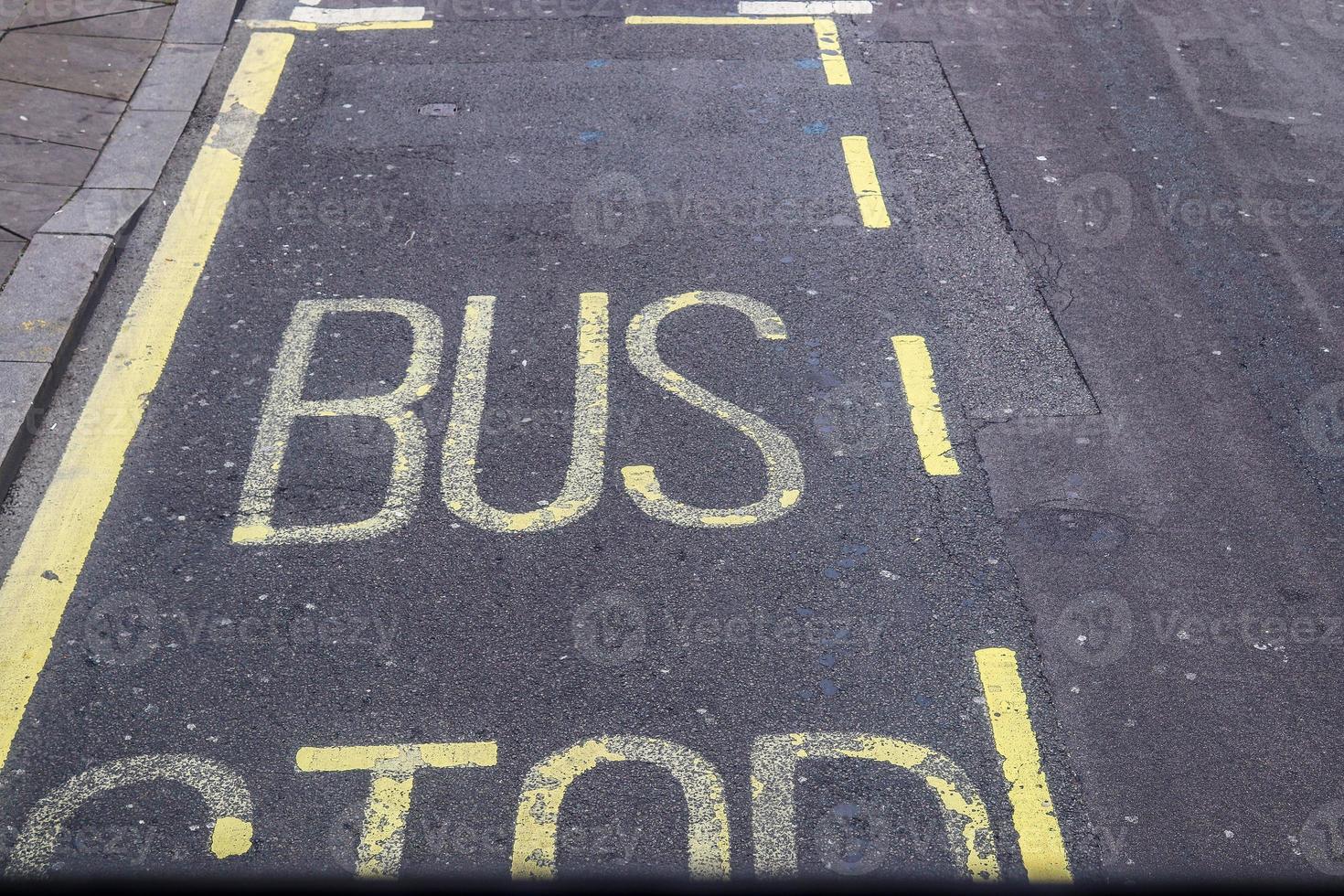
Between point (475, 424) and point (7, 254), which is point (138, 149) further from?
point (475, 424)

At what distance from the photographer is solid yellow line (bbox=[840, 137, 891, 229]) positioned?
22.1 ft

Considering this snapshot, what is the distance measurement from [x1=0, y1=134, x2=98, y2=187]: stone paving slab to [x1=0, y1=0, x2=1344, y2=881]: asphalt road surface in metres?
0.62

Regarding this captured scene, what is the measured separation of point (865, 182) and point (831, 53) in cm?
174

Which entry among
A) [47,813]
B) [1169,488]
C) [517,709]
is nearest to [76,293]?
[47,813]

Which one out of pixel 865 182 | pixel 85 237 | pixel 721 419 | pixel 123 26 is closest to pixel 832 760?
pixel 721 419

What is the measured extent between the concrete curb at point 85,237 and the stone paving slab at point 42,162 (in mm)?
82

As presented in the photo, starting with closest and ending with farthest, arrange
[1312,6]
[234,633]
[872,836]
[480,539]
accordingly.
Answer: [872,836]
[234,633]
[480,539]
[1312,6]

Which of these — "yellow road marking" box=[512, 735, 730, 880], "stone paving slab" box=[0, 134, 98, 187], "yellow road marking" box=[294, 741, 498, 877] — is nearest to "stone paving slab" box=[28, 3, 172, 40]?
"stone paving slab" box=[0, 134, 98, 187]

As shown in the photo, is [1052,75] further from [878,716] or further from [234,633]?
[234,633]

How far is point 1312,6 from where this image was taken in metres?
9.18

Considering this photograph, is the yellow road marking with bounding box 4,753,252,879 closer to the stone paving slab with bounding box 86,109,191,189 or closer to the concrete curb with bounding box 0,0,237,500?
the concrete curb with bounding box 0,0,237,500

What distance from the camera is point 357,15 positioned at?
877 cm

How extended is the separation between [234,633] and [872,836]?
234 cm

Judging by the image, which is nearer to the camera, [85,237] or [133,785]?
[133,785]
